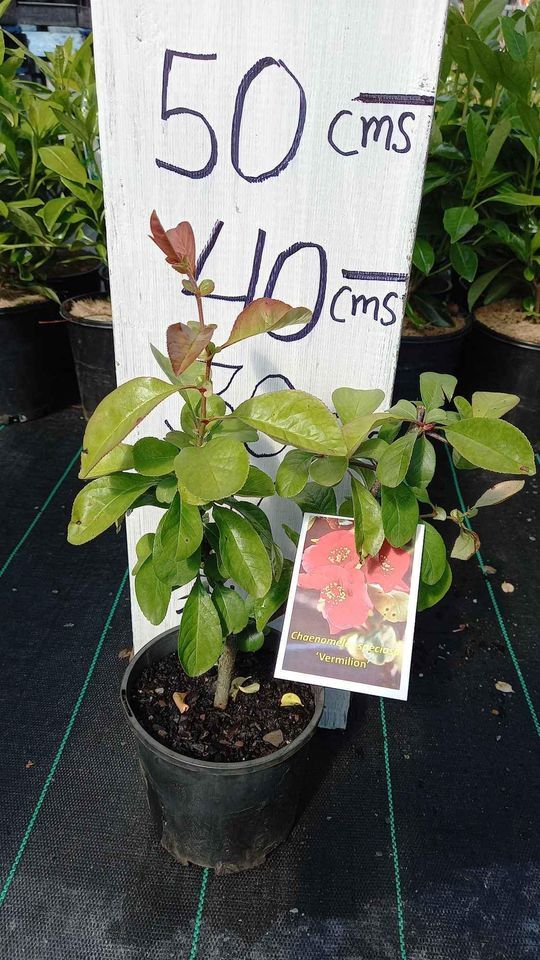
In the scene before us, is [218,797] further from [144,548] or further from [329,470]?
[329,470]

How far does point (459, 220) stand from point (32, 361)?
131cm

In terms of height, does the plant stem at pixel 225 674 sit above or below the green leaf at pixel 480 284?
below

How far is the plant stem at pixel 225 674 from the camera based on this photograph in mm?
985

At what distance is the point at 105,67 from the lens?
789 mm

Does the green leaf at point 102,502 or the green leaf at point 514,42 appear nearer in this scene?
the green leaf at point 102,502

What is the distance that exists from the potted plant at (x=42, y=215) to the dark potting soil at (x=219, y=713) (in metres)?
1.32

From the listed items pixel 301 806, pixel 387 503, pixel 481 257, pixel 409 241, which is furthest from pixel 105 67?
pixel 481 257

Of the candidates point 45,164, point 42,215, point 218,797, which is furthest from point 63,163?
point 218,797

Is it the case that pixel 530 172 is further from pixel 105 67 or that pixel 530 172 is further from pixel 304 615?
pixel 304 615

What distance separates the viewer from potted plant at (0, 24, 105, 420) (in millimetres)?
1803

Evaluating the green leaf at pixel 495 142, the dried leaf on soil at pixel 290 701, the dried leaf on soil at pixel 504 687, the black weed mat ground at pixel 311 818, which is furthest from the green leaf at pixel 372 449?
the green leaf at pixel 495 142

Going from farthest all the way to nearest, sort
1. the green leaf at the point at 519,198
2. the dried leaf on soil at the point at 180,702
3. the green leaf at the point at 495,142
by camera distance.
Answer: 1. the green leaf at the point at 519,198
2. the green leaf at the point at 495,142
3. the dried leaf on soil at the point at 180,702

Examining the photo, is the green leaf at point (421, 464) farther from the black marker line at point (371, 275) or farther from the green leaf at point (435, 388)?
the black marker line at point (371, 275)

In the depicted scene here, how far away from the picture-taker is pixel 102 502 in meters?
0.76
